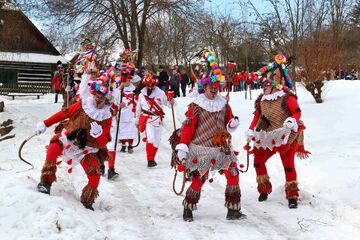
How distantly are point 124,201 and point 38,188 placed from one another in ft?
4.53

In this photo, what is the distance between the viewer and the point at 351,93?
15.7 m

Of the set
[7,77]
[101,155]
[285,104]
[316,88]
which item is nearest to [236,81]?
[316,88]

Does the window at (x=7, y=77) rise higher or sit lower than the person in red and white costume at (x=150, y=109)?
higher

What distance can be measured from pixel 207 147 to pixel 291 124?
45.7 inches

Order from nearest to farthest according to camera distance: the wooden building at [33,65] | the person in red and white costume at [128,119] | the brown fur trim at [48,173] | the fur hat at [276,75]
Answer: the brown fur trim at [48,173]
the fur hat at [276,75]
the person in red and white costume at [128,119]
the wooden building at [33,65]

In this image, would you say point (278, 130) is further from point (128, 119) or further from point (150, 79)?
point (128, 119)

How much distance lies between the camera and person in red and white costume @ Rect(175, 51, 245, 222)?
5.65m

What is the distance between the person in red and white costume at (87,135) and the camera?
227 inches

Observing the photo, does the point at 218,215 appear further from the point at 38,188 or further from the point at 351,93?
the point at 351,93

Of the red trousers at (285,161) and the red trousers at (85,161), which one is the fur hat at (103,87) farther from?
the red trousers at (285,161)

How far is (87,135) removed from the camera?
5.89m

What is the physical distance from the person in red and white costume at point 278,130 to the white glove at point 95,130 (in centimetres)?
204

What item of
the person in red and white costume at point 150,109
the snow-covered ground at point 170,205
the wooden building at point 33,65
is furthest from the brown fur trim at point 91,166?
the wooden building at point 33,65

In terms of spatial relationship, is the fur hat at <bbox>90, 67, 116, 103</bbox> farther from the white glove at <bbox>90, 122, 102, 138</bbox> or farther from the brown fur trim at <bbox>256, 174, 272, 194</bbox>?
the brown fur trim at <bbox>256, 174, 272, 194</bbox>
